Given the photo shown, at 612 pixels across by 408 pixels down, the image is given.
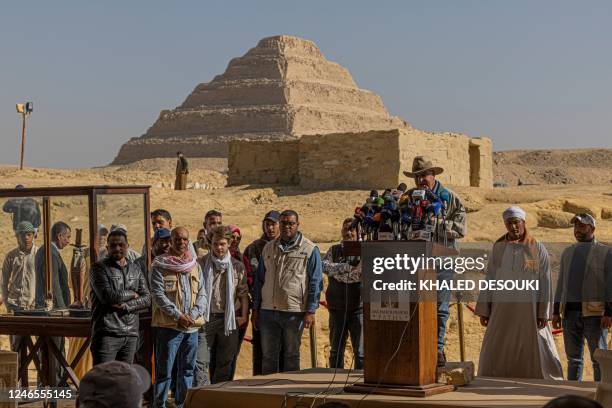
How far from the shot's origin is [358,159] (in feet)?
97.1

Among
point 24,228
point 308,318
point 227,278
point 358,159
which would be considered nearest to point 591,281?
point 308,318

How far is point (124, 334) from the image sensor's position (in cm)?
738

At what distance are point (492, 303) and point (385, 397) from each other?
1831mm

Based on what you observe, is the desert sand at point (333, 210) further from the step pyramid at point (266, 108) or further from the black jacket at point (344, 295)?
the step pyramid at point (266, 108)

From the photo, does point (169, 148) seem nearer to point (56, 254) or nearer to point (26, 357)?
point (26, 357)

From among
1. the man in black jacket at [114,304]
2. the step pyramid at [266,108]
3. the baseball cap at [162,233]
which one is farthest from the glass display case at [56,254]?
the step pyramid at [266,108]

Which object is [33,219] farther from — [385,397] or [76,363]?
[385,397]

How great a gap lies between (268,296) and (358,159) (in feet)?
70.9

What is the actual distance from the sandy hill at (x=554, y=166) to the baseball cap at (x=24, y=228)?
5454 centimetres

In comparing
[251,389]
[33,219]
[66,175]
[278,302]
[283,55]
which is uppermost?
[283,55]

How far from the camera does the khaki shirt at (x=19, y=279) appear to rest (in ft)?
27.4

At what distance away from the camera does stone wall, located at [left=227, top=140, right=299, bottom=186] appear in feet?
106

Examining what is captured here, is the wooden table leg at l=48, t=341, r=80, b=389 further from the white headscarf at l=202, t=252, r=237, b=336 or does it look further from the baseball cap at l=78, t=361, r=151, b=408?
the baseball cap at l=78, t=361, r=151, b=408

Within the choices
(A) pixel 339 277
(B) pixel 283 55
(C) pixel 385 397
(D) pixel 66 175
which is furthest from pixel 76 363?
(B) pixel 283 55
